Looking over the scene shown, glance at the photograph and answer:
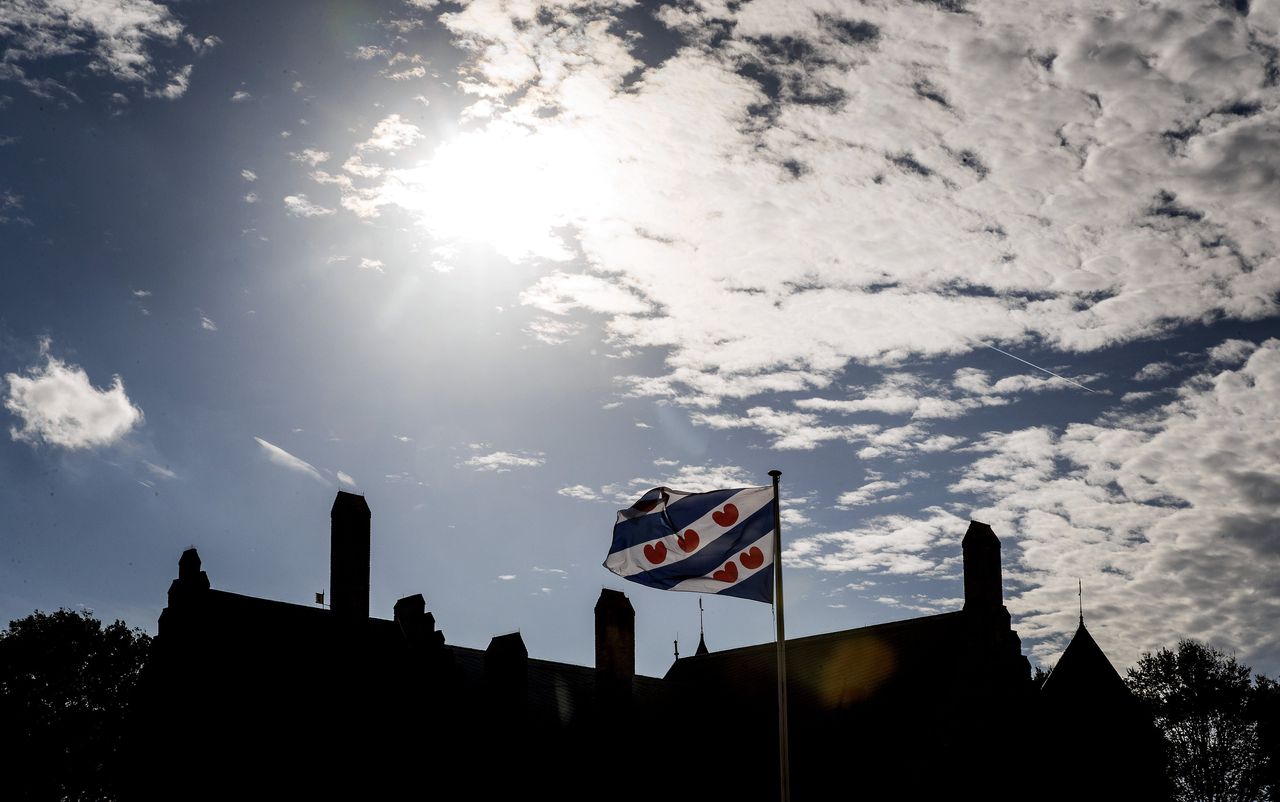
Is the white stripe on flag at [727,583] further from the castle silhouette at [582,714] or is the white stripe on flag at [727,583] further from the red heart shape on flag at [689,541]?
the castle silhouette at [582,714]

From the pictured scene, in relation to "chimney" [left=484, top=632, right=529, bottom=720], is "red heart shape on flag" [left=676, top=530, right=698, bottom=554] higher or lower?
higher

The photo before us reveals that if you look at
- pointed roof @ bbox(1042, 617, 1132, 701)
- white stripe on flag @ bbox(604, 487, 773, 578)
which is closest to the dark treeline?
pointed roof @ bbox(1042, 617, 1132, 701)

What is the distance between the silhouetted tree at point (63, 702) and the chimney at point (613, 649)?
28792mm

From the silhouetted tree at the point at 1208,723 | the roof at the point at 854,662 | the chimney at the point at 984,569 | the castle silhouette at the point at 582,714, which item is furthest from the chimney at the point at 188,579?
the silhouetted tree at the point at 1208,723

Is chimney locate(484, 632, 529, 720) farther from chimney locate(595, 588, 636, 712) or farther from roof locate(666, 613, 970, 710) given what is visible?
roof locate(666, 613, 970, 710)

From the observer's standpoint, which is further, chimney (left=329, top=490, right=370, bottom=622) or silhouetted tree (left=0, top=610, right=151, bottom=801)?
silhouetted tree (left=0, top=610, right=151, bottom=801)

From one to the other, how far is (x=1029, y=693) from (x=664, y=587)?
779 inches

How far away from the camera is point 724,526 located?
78.7 feet

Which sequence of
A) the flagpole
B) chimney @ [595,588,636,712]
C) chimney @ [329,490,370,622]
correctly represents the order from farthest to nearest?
chimney @ [595,588,636,712]
chimney @ [329,490,370,622]
the flagpole

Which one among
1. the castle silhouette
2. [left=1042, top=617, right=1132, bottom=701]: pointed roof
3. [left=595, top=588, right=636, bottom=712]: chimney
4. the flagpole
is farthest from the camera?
[left=595, top=588, right=636, bottom=712]: chimney

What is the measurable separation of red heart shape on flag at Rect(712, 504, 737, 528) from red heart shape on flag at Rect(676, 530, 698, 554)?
0.58 metres

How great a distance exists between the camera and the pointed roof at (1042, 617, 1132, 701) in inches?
1626

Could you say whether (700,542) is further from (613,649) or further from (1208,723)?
(1208,723)

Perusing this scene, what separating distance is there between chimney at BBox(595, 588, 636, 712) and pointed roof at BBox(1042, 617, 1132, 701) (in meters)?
16.5
